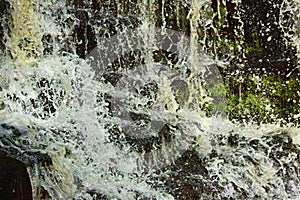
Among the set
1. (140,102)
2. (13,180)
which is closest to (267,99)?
(140,102)

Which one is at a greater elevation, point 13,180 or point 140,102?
point 140,102

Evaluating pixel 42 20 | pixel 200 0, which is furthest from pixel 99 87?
pixel 200 0

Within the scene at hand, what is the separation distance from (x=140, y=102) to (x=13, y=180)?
46.7 inches

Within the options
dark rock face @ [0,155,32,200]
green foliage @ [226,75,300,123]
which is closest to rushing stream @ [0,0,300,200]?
green foliage @ [226,75,300,123]

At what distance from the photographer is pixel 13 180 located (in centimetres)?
240

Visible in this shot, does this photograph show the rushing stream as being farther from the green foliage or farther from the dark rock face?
the dark rock face

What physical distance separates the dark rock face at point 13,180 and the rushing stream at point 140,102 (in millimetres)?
345

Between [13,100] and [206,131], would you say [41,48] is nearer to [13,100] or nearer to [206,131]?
[13,100]

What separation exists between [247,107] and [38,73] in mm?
1443

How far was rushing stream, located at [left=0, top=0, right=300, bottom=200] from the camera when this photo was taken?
9.68 feet

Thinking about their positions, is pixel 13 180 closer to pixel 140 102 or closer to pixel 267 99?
pixel 140 102

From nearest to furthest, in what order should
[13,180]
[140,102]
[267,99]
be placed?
[13,180]
[267,99]
[140,102]

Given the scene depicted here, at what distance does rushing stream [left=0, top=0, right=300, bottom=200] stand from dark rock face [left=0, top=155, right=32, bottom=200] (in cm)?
34

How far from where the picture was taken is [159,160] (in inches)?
127
